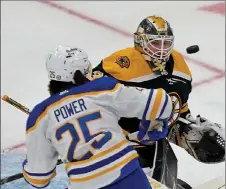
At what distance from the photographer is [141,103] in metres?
1.98

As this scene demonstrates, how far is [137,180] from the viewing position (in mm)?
2000

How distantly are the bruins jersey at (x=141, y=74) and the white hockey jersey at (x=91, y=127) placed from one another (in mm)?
514

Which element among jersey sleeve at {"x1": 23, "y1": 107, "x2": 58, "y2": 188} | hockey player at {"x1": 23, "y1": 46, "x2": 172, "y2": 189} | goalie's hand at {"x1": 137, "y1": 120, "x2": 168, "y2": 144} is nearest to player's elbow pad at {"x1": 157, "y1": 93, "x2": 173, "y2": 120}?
hockey player at {"x1": 23, "y1": 46, "x2": 172, "y2": 189}

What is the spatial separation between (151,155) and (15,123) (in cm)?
125

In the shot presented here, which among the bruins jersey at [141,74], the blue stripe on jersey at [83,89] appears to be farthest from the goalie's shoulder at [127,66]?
the blue stripe on jersey at [83,89]

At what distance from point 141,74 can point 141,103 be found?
566 millimetres

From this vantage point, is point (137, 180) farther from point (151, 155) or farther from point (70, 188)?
point (151, 155)

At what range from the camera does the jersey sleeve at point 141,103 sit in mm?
1947

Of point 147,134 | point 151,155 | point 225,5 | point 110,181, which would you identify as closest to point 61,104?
point 110,181

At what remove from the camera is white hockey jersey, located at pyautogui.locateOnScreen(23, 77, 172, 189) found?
1.91m

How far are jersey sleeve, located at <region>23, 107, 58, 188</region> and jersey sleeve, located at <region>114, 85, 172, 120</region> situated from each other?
23cm

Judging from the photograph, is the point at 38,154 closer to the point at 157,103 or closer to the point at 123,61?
the point at 157,103

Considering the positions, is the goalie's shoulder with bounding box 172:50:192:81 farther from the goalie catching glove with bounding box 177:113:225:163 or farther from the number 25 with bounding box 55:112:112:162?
the number 25 with bounding box 55:112:112:162

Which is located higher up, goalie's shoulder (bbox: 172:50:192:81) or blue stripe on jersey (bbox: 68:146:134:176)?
goalie's shoulder (bbox: 172:50:192:81)
